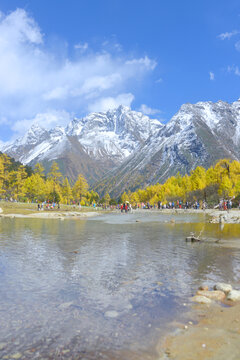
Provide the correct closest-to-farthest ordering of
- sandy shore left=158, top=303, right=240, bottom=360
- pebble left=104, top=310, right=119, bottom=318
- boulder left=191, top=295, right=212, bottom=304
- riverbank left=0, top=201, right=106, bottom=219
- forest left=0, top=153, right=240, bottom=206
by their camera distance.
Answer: sandy shore left=158, top=303, right=240, bottom=360 → pebble left=104, top=310, right=119, bottom=318 → boulder left=191, top=295, right=212, bottom=304 → riverbank left=0, top=201, right=106, bottom=219 → forest left=0, top=153, right=240, bottom=206

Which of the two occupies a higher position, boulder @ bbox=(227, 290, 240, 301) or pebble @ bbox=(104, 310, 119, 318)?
boulder @ bbox=(227, 290, 240, 301)

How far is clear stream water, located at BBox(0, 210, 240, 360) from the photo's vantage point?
22.4 ft

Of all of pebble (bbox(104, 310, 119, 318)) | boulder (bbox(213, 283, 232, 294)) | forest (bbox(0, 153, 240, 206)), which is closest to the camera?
pebble (bbox(104, 310, 119, 318))

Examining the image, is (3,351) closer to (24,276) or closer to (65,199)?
(24,276)

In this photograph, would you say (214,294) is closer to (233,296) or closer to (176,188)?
(233,296)

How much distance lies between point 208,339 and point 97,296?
4.45 meters

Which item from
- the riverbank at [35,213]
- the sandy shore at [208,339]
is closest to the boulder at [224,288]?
the sandy shore at [208,339]

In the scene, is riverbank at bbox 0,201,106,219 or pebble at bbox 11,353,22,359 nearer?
pebble at bbox 11,353,22,359

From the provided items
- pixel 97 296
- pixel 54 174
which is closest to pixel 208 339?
pixel 97 296

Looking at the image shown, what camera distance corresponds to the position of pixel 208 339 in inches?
271

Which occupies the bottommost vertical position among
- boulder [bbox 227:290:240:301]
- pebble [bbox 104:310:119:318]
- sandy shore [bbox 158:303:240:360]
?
pebble [bbox 104:310:119:318]

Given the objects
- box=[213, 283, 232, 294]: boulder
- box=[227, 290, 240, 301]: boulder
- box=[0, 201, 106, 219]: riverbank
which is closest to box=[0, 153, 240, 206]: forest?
box=[0, 201, 106, 219]: riverbank

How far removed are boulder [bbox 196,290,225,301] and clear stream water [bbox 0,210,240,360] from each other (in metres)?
0.53

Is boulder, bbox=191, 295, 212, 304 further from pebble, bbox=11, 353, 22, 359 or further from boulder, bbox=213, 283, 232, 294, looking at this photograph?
pebble, bbox=11, 353, 22, 359
